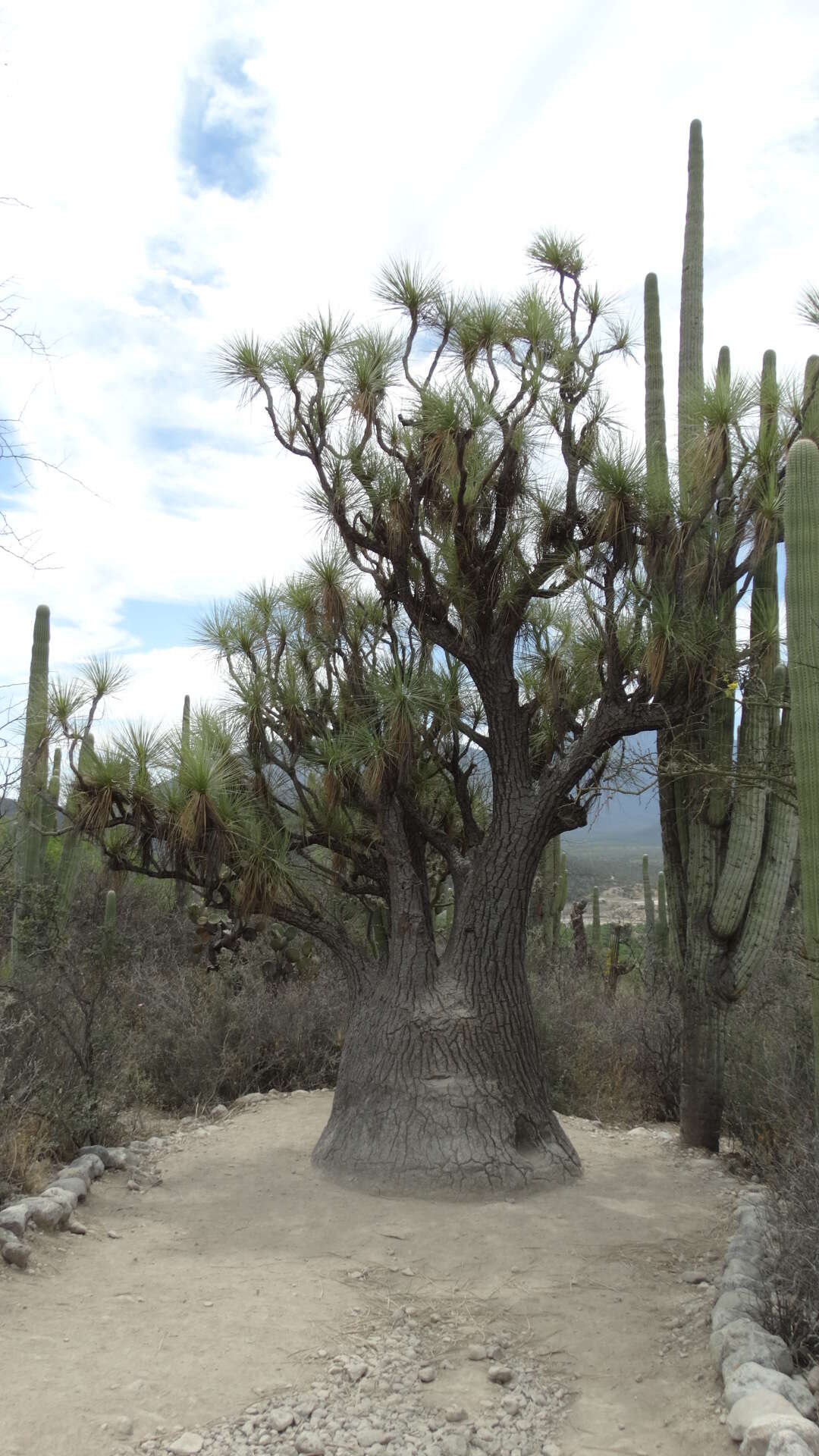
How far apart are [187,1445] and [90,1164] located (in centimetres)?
298

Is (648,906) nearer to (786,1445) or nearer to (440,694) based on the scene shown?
(440,694)

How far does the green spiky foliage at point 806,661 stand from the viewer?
4.53m

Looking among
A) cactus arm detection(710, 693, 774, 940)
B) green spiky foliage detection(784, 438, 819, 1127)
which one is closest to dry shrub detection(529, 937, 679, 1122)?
cactus arm detection(710, 693, 774, 940)

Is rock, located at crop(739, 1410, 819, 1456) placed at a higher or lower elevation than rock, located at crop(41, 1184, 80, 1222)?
higher

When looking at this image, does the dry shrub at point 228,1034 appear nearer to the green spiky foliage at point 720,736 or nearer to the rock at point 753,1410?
the green spiky foliage at point 720,736

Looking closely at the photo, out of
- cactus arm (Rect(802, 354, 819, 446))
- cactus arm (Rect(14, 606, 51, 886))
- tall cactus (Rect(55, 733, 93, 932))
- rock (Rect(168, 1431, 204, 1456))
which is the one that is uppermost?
cactus arm (Rect(802, 354, 819, 446))

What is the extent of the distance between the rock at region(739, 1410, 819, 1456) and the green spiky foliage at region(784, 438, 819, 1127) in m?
1.61

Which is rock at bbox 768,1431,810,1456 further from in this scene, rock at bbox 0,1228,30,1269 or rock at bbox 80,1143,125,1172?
rock at bbox 80,1143,125,1172

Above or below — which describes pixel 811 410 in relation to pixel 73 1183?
above

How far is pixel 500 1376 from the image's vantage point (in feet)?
12.7

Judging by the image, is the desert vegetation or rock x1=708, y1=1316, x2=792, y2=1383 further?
the desert vegetation

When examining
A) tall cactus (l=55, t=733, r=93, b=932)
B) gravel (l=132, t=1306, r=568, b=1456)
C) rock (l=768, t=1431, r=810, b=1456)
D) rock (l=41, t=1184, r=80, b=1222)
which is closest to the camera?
→ rock (l=768, t=1431, r=810, b=1456)

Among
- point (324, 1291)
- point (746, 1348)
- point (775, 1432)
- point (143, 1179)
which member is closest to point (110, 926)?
point (143, 1179)

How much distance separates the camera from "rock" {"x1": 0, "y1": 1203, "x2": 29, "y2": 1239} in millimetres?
4848
